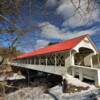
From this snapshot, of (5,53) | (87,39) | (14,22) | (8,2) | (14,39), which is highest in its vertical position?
(87,39)

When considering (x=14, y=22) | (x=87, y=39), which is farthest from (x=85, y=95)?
(x=87, y=39)

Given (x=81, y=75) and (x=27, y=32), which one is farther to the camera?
(x=81, y=75)

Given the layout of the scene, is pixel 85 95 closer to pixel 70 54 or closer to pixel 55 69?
pixel 70 54

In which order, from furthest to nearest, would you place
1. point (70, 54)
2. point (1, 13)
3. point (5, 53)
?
1. point (70, 54)
2. point (5, 53)
3. point (1, 13)

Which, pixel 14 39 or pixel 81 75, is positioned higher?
pixel 14 39

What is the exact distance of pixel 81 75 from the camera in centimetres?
1377

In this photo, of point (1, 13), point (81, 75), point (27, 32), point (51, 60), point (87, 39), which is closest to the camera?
point (1, 13)

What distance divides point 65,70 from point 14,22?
12463mm

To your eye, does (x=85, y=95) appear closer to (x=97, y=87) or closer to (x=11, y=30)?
(x=97, y=87)

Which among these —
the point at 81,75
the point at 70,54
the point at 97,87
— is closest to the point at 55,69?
the point at 70,54

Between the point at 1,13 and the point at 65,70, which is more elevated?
the point at 1,13

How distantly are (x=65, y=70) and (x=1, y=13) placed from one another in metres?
12.6

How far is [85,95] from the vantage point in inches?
376

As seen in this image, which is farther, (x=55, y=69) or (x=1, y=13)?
(x=55, y=69)
